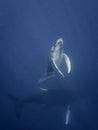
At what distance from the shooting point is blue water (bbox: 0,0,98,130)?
2111 cm

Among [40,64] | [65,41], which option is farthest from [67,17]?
[40,64]

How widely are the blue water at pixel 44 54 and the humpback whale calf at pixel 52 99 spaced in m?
0.35

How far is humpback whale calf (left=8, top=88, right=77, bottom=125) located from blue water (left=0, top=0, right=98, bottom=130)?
0.35 meters

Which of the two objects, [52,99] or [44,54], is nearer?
[52,99]

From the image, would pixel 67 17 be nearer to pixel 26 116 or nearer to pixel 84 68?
pixel 84 68

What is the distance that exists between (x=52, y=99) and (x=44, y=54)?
8.01ft

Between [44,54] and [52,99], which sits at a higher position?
[44,54]

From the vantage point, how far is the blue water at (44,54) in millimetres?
21109

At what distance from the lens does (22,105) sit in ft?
69.5

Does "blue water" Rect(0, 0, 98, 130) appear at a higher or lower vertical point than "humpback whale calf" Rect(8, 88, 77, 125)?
higher

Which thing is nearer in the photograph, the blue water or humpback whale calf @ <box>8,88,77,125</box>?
humpback whale calf @ <box>8,88,77,125</box>

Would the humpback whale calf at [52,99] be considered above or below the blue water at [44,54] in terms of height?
below

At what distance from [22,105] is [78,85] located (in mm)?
3075

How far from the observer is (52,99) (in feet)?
69.0
